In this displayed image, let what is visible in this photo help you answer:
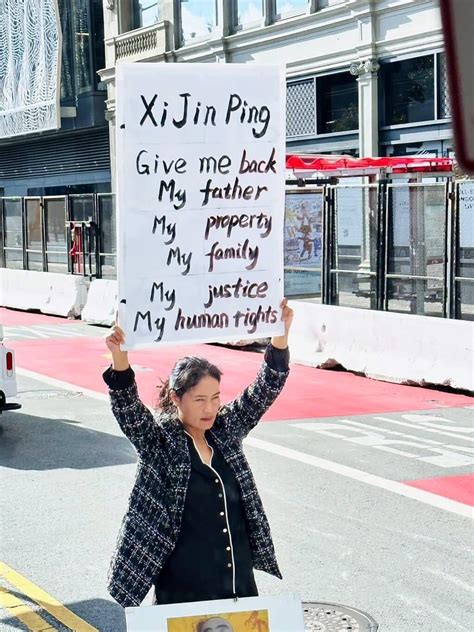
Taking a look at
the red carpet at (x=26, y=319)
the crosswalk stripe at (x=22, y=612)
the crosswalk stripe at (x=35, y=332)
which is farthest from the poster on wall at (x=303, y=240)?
the crosswalk stripe at (x=22, y=612)

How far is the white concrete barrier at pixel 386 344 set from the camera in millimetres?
13531

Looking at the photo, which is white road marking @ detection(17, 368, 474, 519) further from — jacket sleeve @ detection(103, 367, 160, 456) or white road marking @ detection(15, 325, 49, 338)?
white road marking @ detection(15, 325, 49, 338)

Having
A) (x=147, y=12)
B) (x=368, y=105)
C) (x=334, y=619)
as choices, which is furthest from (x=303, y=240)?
(x=147, y=12)

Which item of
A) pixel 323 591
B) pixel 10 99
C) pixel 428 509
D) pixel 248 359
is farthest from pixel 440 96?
pixel 10 99

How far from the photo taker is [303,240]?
1817 centimetres

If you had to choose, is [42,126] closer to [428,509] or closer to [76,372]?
[76,372]

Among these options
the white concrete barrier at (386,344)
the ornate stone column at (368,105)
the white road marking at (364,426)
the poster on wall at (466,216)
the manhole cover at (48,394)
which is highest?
the ornate stone column at (368,105)

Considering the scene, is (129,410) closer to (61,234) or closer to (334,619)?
(334,619)

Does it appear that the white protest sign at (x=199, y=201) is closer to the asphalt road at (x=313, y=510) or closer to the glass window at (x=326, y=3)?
the asphalt road at (x=313, y=510)

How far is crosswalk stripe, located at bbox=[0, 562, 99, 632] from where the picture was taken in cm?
596

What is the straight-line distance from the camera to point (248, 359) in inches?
670

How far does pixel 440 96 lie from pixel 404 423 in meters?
13.1

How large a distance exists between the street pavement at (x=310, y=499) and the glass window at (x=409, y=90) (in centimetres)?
1082

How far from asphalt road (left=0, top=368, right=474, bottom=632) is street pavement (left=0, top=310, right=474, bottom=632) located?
0.02m
